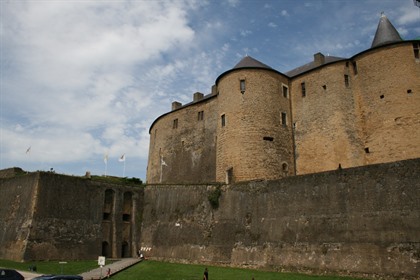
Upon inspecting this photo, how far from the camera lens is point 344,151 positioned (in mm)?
27344

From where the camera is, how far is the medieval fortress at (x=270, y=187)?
1922 cm

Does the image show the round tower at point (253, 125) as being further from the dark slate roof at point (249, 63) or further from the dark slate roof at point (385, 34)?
the dark slate roof at point (385, 34)

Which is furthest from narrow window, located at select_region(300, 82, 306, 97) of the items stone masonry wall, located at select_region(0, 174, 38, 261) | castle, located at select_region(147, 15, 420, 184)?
stone masonry wall, located at select_region(0, 174, 38, 261)

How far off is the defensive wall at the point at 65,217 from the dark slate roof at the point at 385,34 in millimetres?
22276

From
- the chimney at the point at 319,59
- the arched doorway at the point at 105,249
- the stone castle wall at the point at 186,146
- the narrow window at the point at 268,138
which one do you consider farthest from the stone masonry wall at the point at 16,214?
the chimney at the point at 319,59

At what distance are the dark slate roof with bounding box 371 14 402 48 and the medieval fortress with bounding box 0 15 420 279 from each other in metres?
0.09

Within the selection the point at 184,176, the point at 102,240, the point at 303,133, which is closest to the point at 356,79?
the point at 303,133

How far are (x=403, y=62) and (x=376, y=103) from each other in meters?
3.22

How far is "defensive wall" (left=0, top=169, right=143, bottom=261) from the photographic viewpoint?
26317 mm

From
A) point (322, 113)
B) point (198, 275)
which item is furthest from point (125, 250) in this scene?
point (322, 113)

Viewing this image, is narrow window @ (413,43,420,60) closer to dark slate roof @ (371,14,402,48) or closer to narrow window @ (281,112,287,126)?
dark slate roof @ (371,14,402,48)

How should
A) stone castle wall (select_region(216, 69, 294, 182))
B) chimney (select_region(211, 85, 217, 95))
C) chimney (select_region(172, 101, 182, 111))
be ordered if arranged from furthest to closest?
chimney (select_region(172, 101, 182, 111)) → chimney (select_region(211, 85, 217, 95)) → stone castle wall (select_region(216, 69, 294, 182))

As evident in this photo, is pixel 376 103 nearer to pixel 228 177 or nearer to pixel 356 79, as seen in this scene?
pixel 356 79

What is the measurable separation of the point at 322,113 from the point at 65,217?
797 inches
